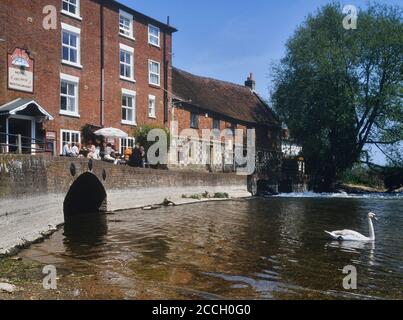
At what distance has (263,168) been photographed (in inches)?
1775

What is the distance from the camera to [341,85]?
145ft

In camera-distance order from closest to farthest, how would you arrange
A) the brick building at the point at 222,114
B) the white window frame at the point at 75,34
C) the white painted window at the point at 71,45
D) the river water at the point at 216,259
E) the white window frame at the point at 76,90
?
the river water at the point at 216,259, the white window frame at the point at 76,90, the white window frame at the point at 75,34, the white painted window at the point at 71,45, the brick building at the point at 222,114

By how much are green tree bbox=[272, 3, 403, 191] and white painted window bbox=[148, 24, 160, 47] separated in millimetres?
15301

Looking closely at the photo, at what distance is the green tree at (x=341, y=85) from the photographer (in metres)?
43.0

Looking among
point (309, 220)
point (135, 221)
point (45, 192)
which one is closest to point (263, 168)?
point (309, 220)

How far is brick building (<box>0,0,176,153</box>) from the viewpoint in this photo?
24672 millimetres

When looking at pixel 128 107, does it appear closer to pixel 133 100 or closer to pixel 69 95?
pixel 133 100

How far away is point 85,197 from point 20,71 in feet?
24.9

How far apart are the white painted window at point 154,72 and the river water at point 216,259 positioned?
17181 millimetres

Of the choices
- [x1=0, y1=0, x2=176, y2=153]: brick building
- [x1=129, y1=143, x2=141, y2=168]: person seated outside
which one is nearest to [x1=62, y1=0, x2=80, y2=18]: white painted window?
[x1=0, y1=0, x2=176, y2=153]: brick building

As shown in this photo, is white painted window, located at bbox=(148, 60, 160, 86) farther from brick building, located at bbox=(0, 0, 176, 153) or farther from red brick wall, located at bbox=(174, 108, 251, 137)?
red brick wall, located at bbox=(174, 108, 251, 137)

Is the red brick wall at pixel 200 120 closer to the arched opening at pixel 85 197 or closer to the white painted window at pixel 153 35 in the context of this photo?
the white painted window at pixel 153 35

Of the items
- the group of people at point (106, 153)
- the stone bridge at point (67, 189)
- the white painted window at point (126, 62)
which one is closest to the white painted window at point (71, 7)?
the white painted window at point (126, 62)
